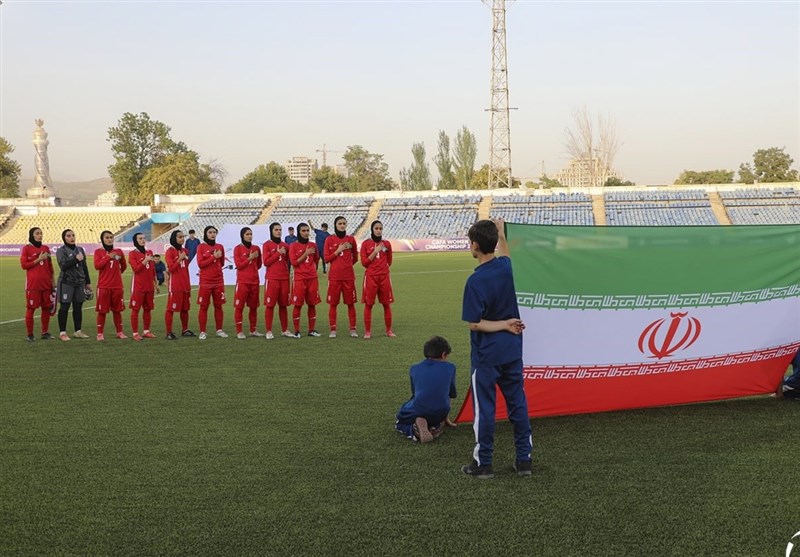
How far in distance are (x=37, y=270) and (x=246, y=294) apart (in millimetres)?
3521

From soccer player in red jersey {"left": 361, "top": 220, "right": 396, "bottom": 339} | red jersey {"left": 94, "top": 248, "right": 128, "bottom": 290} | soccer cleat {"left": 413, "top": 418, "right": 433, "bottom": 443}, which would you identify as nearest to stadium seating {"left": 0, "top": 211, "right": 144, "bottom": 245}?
red jersey {"left": 94, "top": 248, "right": 128, "bottom": 290}

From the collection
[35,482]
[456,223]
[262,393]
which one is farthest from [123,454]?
[456,223]

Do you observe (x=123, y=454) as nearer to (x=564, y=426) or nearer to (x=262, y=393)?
(x=262, y=393)

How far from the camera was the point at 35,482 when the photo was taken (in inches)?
199

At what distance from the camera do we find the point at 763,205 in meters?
54.8

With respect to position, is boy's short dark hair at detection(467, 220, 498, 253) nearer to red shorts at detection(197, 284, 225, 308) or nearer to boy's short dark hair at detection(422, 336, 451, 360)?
boy's short dark hair at detection(422, 336, 451, 360)

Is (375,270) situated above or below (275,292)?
above

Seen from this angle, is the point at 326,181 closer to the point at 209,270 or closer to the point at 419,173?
the point at 419,173

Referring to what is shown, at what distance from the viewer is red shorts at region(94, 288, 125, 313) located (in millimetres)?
12018

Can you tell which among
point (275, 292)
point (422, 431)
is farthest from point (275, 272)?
Answer: point (422, 431)

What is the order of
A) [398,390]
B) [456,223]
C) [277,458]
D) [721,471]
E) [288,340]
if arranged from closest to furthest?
[721,471], [277,458], [398,390], [288,340], [456,223]

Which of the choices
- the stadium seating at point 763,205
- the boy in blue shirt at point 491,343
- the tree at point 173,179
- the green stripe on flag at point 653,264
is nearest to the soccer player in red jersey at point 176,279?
the green stripe on flag at point 653,264

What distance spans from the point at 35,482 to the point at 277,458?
168cm

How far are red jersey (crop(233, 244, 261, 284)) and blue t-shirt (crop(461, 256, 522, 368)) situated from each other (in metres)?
7.54
